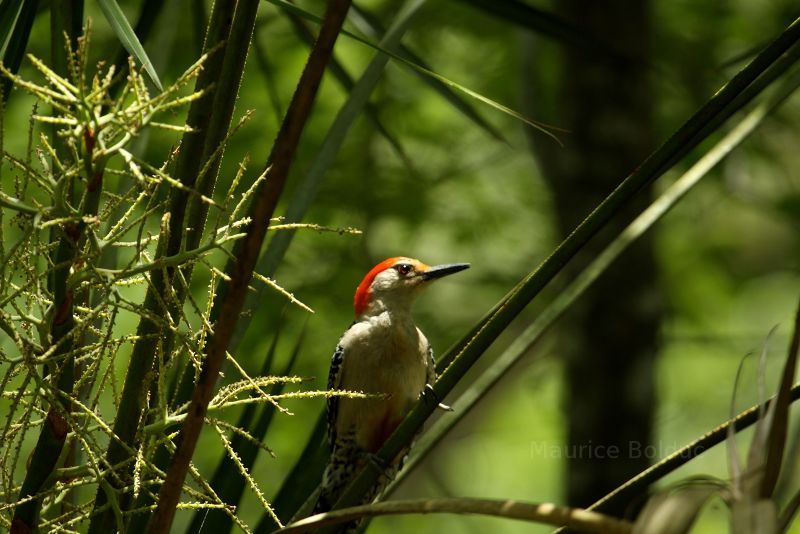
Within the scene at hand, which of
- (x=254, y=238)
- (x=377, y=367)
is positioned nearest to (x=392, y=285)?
(x=377, y=367)

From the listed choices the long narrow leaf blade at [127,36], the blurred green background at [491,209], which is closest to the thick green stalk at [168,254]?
the long narrow leaf blade at [127,36]

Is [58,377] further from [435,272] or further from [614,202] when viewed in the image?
[435,272]

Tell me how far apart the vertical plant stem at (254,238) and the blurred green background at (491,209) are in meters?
3.25

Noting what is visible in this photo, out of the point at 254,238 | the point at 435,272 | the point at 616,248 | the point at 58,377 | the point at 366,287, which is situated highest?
the point at 435,272

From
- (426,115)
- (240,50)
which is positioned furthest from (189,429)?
(426,115)

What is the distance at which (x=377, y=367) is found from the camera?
3391 mm

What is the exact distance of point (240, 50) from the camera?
1396mm

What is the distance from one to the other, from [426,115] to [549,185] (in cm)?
149

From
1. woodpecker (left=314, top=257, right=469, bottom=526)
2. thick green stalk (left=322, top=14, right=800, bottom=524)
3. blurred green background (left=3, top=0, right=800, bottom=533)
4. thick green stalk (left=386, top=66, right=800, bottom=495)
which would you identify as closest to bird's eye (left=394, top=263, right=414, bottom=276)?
woodpecker (left=314, top=257, right=469, bottom=526)

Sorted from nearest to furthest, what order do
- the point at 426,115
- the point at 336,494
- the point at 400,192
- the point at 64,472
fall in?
the point at 64,472
the point at 336,494
the point at 400,192
the point at 426,115

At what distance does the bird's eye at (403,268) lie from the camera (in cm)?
374

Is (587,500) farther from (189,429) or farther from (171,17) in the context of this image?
(189,429)

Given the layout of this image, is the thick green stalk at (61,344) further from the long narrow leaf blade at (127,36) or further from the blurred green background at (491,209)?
the blurred green background at (491,209)

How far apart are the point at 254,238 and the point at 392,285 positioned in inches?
99.9
